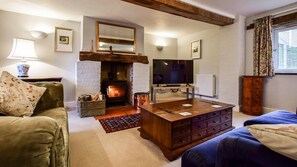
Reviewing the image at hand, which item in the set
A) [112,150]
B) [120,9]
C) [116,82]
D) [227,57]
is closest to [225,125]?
[112,150]

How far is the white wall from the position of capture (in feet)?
10.1

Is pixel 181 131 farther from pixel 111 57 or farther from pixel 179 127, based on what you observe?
pixel 111 57

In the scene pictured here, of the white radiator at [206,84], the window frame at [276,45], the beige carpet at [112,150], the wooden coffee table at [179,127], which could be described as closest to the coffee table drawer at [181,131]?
the wooden coffee table at [179,127]

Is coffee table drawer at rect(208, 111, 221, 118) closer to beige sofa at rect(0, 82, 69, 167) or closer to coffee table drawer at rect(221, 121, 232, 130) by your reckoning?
coffee table drawer at rect(221, 121, 232, 130)

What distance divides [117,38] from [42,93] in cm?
263

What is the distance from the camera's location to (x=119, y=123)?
9.16 feet

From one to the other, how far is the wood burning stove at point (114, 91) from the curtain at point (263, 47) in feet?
10.6

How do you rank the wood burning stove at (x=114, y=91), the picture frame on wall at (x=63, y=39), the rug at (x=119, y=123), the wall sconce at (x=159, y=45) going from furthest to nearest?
1. the wall sconce at (x=159, y=45)
2. the wood burning stove at (x=114, y=91)
3. the picture frame on wall at (x=63, y=39)
4. the rug at (x=119, y=123)

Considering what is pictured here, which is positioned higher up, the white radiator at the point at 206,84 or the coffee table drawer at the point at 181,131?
the white radiator at the point at 206,84

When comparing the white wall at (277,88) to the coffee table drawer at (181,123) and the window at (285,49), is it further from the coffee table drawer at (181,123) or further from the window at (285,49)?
the coffee table drawer at (181,123)

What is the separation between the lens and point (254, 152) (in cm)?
67

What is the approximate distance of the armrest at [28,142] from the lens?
56cm

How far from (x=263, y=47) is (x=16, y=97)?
4.26 meters

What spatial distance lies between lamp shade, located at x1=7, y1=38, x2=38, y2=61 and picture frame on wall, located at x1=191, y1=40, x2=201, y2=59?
14.3ft
